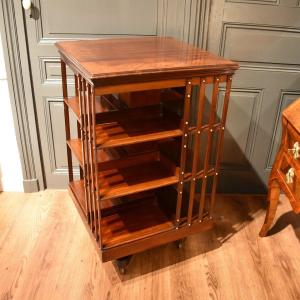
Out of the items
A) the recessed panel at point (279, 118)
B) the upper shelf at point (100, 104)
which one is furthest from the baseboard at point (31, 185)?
the recessed panel at point (279, 118)

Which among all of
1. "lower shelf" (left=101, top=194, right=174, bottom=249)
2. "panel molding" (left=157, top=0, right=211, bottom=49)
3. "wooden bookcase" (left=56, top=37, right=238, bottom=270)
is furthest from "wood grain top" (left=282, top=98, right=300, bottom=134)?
"lower shelf" (left=101, top=194, right=174, bottom=249)

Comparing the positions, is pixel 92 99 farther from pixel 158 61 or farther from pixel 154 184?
pixel 154 184

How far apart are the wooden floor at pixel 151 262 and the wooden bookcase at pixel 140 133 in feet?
0.65

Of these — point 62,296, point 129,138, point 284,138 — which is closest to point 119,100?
point 129,138

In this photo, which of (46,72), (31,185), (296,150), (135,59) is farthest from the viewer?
(31,185)

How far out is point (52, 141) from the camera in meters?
2.20

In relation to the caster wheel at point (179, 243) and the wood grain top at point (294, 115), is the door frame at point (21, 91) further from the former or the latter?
the wood grain top at point (294, 115)

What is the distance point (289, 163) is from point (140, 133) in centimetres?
71

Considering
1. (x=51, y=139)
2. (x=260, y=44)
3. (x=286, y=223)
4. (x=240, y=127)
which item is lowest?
(x=286, y=223)

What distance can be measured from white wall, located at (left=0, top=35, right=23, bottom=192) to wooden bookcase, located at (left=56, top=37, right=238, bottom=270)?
1.67 ft

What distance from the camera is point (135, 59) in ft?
4.68

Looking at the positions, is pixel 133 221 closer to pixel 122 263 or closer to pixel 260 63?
pixel 122 263

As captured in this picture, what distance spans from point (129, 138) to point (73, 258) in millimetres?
774

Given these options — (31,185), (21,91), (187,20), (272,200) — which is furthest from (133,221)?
(187,20)
